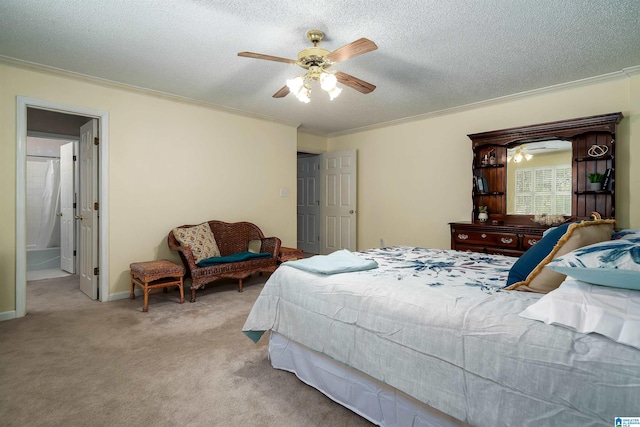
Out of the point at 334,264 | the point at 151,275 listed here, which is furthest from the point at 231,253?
the point at 334,264

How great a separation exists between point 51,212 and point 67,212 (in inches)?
67.7

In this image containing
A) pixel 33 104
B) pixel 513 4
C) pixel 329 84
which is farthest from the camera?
pixel 33 104

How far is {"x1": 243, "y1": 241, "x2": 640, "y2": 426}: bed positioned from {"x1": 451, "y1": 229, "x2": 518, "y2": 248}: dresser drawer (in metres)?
1.87

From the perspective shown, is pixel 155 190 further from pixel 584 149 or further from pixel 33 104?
pixel 584 149

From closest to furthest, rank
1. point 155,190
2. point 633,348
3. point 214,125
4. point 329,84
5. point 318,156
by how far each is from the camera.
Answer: point 633,348 < point 329,84 < point 155,190 < point 214,125 < point 318,156

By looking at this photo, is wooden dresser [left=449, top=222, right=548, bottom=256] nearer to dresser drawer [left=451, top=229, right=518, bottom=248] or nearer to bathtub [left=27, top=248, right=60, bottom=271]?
dresser drawer [left=451, top=229, right=518, bottom=248]

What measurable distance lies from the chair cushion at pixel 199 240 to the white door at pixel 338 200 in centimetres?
262

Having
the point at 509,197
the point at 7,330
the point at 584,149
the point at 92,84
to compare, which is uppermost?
the point at 92,84

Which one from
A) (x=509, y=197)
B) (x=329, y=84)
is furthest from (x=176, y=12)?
(x=509, y=197)

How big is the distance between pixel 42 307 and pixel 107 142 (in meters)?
1.92

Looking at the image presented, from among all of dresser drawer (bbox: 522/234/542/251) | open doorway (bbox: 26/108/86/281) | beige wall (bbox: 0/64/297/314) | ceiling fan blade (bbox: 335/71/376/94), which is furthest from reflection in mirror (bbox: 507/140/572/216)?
open doorway (bbox: 26/108/86/281)

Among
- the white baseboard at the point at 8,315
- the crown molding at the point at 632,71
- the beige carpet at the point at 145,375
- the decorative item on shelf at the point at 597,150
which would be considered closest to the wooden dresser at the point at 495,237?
the decorative item on shelf at the point at 597,150

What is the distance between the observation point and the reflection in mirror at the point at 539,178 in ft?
12.6

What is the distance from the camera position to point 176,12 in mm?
2375
